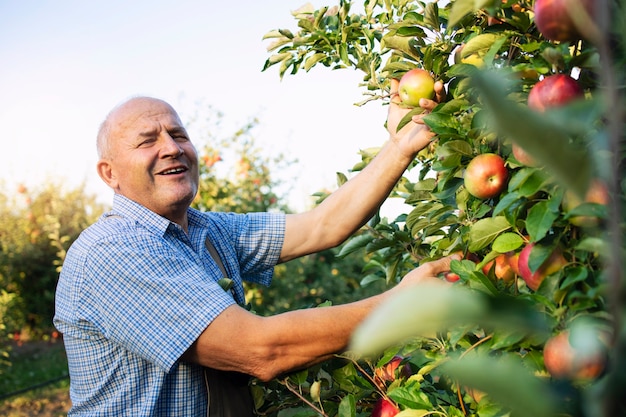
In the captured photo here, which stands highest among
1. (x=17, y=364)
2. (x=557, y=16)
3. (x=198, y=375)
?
(x=557, y=16)

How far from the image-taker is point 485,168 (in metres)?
1.16

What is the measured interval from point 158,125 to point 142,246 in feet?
1.76

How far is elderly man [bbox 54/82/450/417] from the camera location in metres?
1.43

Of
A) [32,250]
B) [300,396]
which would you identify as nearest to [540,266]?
[300,396]

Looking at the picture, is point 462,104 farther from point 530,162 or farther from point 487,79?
point 487,79

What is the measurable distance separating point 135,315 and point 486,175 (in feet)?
2.80

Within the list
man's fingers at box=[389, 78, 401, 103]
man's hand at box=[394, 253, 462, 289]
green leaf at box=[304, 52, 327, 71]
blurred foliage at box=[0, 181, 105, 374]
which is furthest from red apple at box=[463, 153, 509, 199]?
blurred foliage at box=[0, 181, 105, 374]

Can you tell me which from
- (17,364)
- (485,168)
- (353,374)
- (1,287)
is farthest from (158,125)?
(1,287)

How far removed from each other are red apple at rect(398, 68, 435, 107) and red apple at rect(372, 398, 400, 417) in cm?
64

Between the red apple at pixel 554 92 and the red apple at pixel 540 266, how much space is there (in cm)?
22

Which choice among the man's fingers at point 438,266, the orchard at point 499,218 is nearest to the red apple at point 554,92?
the orchard at point 499,218

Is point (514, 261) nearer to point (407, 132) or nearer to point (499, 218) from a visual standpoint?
point (499, 218)

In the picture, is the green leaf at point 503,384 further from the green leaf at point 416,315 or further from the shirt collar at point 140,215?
the shirt collar at point 140,215

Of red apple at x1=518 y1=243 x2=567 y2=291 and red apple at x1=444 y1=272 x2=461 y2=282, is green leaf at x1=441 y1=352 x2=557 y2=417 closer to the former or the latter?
red apple at x1=518 y1=243 x2=567 y2=291
